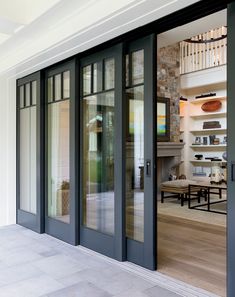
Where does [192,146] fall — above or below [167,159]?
above

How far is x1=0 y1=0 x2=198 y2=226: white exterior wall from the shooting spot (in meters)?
2.73

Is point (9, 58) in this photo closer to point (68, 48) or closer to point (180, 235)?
point (68, 48)

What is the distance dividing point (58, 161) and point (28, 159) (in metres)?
0.85

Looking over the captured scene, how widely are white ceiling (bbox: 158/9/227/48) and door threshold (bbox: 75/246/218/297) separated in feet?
8.07

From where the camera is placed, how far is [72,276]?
10.4 feet

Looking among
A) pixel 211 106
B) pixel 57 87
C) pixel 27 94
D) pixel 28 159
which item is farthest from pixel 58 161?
pixel 211 106

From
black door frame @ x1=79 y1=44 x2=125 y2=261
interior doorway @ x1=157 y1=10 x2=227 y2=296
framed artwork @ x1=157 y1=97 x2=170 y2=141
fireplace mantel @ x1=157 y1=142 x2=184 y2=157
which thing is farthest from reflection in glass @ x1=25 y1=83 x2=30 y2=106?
framed artwork @ x1=157 y1=97 x2=170 y2=141

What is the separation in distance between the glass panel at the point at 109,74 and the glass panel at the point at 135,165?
276 mm

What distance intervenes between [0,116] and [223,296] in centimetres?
414

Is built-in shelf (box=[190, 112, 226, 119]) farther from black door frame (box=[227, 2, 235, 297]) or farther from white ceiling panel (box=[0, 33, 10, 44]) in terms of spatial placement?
black door frame (box=[227, 2, 235, 297])

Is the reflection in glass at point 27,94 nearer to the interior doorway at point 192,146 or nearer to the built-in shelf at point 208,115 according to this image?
the interior doorway at point 192,146

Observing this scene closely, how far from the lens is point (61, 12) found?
3.22 metres

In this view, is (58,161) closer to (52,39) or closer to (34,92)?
(34,92)

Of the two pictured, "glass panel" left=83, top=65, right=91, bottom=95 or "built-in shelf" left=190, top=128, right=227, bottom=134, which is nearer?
"glass panel" left=83, top=65, right=91, bottom=95
